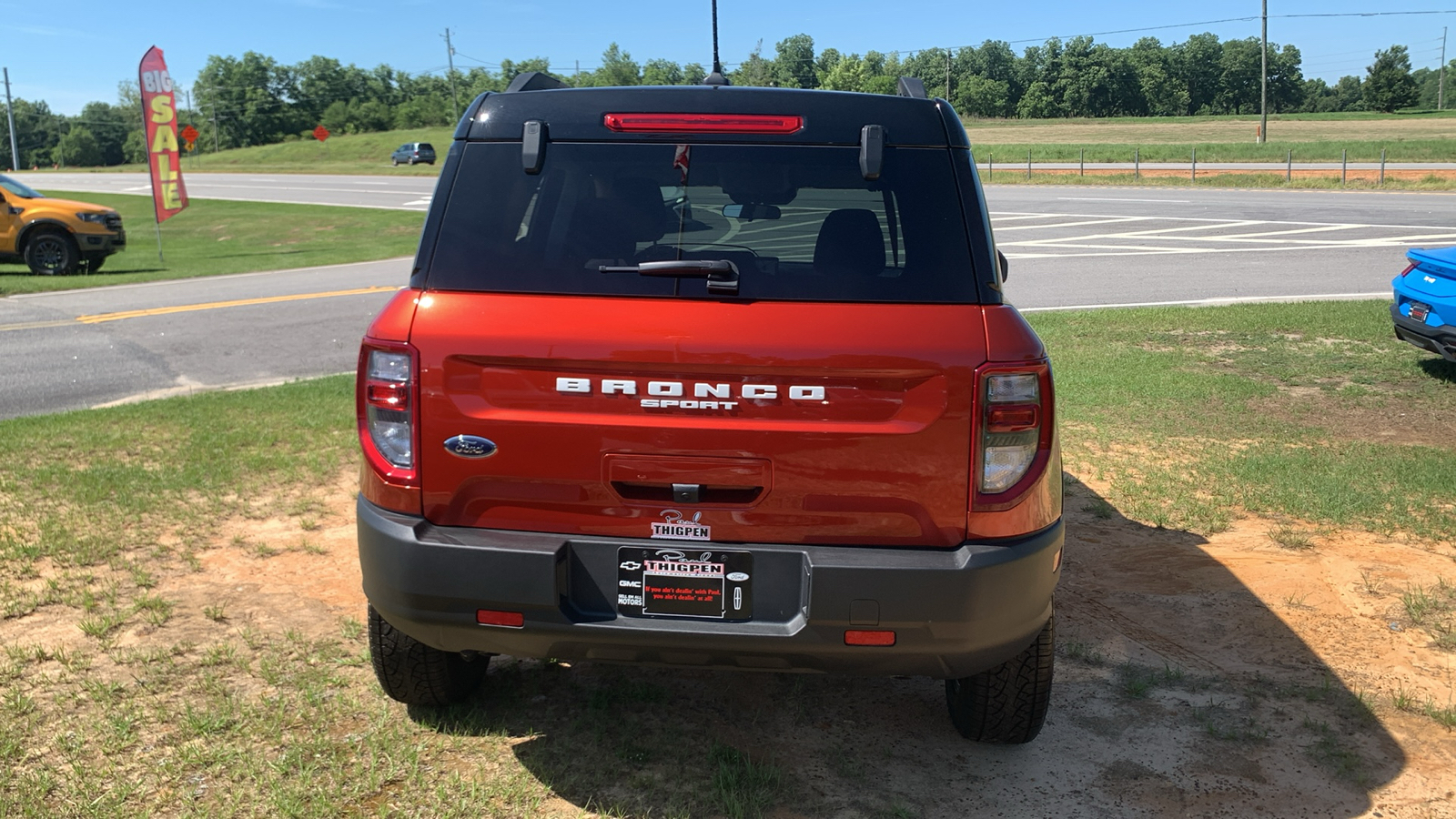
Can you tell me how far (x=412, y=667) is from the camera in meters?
3.46

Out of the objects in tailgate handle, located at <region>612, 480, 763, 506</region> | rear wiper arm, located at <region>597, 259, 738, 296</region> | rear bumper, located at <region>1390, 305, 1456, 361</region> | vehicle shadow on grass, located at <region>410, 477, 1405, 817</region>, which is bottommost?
vehicle shadow on grass, located at <region>410, 477, 1405, 817</region>

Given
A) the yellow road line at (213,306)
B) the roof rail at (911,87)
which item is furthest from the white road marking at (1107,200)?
the roof rail at (911,87)

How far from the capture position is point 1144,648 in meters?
4.25

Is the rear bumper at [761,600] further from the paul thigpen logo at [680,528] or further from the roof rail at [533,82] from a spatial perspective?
the roof rail at [533,82]

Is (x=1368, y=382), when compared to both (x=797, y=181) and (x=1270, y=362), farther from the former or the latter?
(x=797, y=181)

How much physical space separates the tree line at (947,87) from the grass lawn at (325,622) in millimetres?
85764

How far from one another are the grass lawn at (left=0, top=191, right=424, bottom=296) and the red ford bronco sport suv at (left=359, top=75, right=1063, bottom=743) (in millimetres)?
16561

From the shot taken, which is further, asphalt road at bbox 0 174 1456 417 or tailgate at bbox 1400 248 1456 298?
asphalt road at bbox 0 174 1456 417

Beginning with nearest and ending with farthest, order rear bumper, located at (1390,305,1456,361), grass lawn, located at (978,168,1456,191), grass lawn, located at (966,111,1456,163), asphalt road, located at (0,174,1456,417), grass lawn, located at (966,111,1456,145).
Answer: rear bumper, located at (1390,305,1456,361), asphalt road, located at (0,174,1456,417), grass lawn, located at (978,168,1456,191), grass lawn, located at (966,111,1456,163), grass lawn, located at (966,111,1456,145)

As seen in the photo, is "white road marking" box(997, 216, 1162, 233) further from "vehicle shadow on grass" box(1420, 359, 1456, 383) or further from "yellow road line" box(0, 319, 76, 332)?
"yellow road line" box(0, 319, 76, 332)

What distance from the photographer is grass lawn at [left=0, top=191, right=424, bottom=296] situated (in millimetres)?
19188

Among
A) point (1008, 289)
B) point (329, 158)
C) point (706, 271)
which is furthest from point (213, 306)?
point (329, 158)

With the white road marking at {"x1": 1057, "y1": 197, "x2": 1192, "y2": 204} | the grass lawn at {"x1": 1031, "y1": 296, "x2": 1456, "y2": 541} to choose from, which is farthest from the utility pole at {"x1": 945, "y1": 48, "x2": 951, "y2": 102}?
the grass lawn at {"x1": 1031, "y1": 296, "x2": 1456, "y2": 541}

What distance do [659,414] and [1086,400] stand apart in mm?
6085
